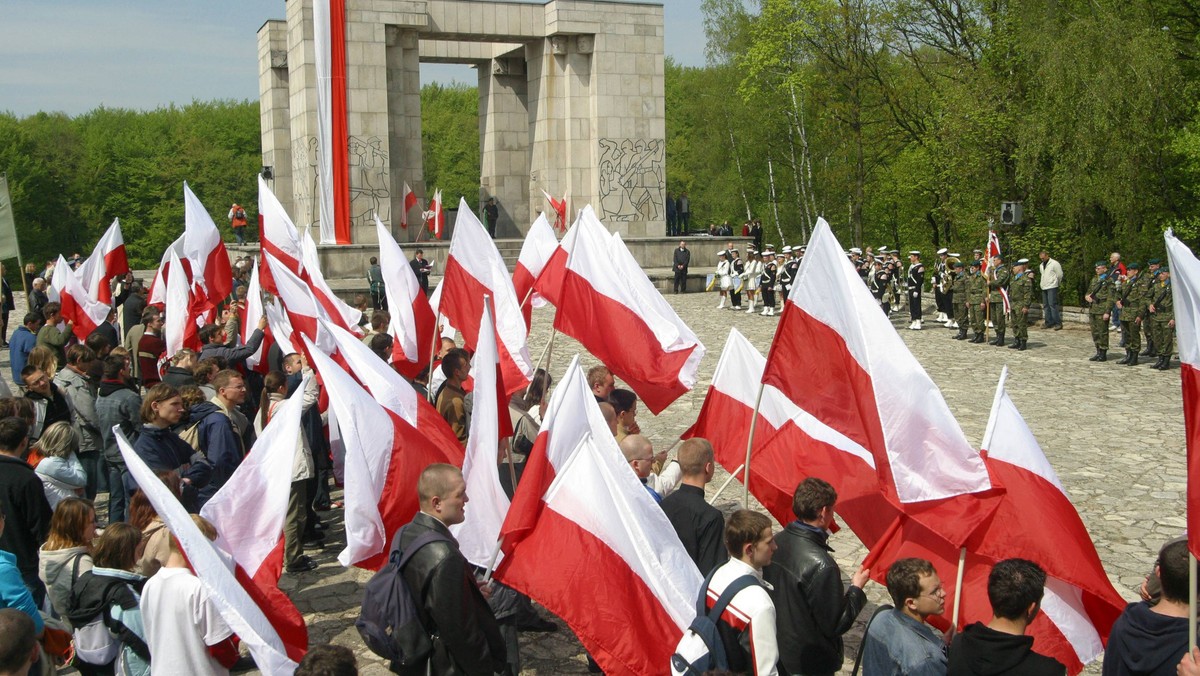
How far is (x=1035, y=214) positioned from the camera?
2858 centimetres

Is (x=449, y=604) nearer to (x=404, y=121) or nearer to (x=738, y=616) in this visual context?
(x=738, y=616)

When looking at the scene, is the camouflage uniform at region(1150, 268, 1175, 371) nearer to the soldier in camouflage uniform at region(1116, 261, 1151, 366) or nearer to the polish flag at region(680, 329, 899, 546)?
the soldier in camouflage uniform at region(1116, 261, 1151, 366)

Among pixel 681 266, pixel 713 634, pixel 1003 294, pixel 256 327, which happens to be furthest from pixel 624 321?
pixel 681 266

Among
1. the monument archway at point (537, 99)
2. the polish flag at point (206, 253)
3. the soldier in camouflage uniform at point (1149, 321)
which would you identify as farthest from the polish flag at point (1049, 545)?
the monument archway at point (537, 99)

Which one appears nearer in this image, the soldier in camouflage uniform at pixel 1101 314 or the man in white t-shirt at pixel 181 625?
the man in white t-shirt at pixel 181 625

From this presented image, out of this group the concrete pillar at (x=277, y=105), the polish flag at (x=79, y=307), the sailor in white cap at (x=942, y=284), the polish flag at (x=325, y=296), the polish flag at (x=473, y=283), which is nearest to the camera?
the polish flag at (x=473, y=283)

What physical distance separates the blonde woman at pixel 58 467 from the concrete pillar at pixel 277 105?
33.3 m

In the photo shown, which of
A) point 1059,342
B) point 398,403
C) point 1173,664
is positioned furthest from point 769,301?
point 1173,664

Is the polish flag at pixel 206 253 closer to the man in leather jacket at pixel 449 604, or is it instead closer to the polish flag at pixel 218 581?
the polish flag at pixel 218 581

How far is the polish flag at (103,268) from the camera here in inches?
555

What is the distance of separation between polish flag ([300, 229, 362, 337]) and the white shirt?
5861mm

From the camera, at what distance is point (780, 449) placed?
21.6ft

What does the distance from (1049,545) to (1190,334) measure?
1137 mm

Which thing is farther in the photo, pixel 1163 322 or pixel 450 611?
pixel 1163 322
